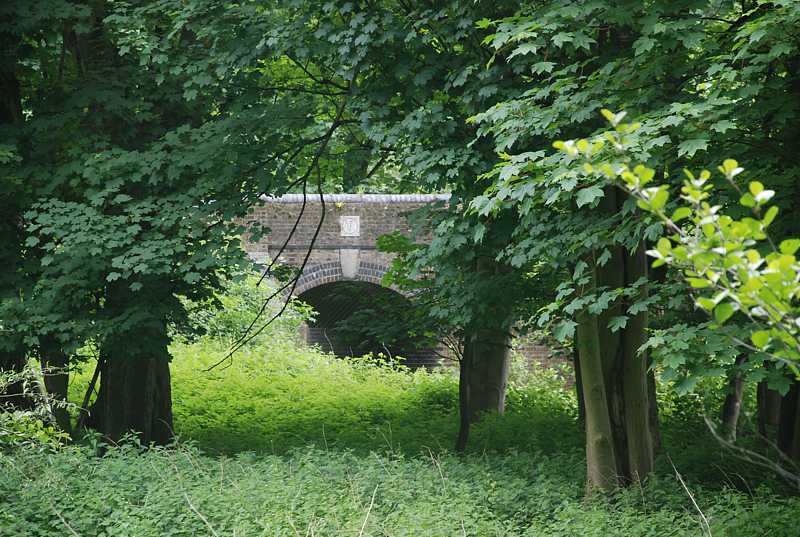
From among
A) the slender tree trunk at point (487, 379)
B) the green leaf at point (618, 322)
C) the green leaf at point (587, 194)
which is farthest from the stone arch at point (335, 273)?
the green leaf at point (587, 194)

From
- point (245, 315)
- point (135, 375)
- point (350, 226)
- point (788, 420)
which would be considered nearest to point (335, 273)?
point (350, 226)

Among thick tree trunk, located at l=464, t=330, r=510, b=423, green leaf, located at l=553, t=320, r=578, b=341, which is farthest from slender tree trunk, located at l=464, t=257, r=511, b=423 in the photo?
green leaf, located at l=553, t=320, r=578, b=341

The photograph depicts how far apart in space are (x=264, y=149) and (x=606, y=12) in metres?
4.51

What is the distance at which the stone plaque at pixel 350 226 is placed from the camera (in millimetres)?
20562

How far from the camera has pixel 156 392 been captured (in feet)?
39.9

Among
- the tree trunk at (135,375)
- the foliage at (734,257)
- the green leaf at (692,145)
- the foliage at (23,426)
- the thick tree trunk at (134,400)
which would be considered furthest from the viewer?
the thick tree trunk at (134,400)

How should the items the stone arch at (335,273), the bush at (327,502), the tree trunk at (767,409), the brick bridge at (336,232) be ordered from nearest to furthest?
the bush at (327,502) < the tree trunk at (767,409) < the brick bridge at (336,232) < the stone arch at (335,273)

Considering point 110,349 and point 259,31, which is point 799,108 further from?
point 110,349

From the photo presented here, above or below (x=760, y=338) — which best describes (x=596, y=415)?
below

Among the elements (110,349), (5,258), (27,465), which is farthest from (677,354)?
(5,258)

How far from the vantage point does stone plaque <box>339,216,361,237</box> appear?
20.6 meters

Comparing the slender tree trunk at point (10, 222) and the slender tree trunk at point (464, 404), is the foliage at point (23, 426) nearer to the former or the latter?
the slender tree trunk at point (10, 222)

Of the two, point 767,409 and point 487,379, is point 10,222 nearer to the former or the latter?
point 487,379

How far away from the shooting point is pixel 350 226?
20703 mm
